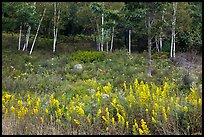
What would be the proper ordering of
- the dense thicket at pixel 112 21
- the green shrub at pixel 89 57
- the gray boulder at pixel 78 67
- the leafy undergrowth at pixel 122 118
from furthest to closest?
the dense thicket at pixel 112 21 < the green shrub at pixel 89 57 < the gray boulder at pixel 78 67 < the leafy undergrowth at pixel 122 118

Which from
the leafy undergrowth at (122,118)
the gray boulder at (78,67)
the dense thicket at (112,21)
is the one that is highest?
the dense thicket at (112,21)

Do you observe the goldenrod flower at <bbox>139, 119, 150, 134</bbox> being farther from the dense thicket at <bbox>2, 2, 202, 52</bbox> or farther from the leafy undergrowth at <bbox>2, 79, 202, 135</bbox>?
the dense thicket at <bbox>2, 2, 202, 52</bbox>

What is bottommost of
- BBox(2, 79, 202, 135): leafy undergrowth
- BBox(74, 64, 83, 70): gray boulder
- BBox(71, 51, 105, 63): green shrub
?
BBox(74, 64, 83, 70): gray boulder

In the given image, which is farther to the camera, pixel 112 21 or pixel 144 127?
pixel 112 21

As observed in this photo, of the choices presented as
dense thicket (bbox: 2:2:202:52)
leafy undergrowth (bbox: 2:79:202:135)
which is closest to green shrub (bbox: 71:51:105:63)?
dense thicket (bbox: 2:2:202:52)

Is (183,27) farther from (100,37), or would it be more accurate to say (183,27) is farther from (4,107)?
(4,107)

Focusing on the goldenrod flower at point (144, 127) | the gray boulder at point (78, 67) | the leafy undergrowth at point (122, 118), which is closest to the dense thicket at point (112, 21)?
the gray boulder at point (78, 67)

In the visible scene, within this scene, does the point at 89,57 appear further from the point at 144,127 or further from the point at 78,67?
the point at 144,127

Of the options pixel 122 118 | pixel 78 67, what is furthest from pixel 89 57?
pixel 122 118

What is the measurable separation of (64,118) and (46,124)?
24cm

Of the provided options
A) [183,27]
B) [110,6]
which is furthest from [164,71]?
[110,6]

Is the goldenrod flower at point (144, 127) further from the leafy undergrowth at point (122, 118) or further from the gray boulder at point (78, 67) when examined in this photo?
the gray boulder at point (78, 67)

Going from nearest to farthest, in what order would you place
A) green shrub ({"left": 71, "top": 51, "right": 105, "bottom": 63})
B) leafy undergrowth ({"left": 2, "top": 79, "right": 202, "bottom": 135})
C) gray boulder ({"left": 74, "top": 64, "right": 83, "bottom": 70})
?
leafy undergrowth ({"left": 2, "top": 79, "right": 202, "bottom": 135}) → gray boulder ({"left": 74, "top": 64, "right": 83, "bottom": 70}) → green shrub ({"left": 71, "top": 51, "right": 105, "bottom": 63})

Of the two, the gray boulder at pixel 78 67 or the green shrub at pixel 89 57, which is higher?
the green shrub at pixel 89 57
